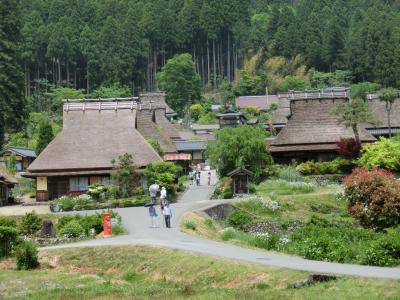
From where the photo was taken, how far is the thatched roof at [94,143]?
47.2m

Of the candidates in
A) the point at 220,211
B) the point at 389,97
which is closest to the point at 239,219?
the point at 220,211

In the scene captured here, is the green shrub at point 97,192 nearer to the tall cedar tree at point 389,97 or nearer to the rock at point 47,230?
the rock at point 47,230

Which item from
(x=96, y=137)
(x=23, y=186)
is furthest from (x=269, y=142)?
(x=23, y=186)

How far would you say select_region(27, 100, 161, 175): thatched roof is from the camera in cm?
4722

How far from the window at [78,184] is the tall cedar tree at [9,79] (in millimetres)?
18635

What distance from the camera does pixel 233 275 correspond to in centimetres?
2200

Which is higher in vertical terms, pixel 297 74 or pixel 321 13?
pixel 321 13

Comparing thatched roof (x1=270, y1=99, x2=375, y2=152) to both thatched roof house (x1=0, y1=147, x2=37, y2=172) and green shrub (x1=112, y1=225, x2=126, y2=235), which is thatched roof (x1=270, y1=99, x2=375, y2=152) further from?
green shrub (x1=112, y1=225, x2=126, y2=235)

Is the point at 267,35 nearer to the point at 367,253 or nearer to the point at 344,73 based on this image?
the point at 344,73

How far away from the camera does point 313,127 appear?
53.9m

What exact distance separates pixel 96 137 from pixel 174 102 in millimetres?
49567

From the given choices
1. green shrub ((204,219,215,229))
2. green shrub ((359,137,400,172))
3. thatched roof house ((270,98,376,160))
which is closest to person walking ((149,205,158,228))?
green shrub ((204,219,215,229))

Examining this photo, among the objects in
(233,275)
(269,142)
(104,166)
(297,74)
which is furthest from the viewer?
(297,74)

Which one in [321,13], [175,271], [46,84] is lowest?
[175,271]
